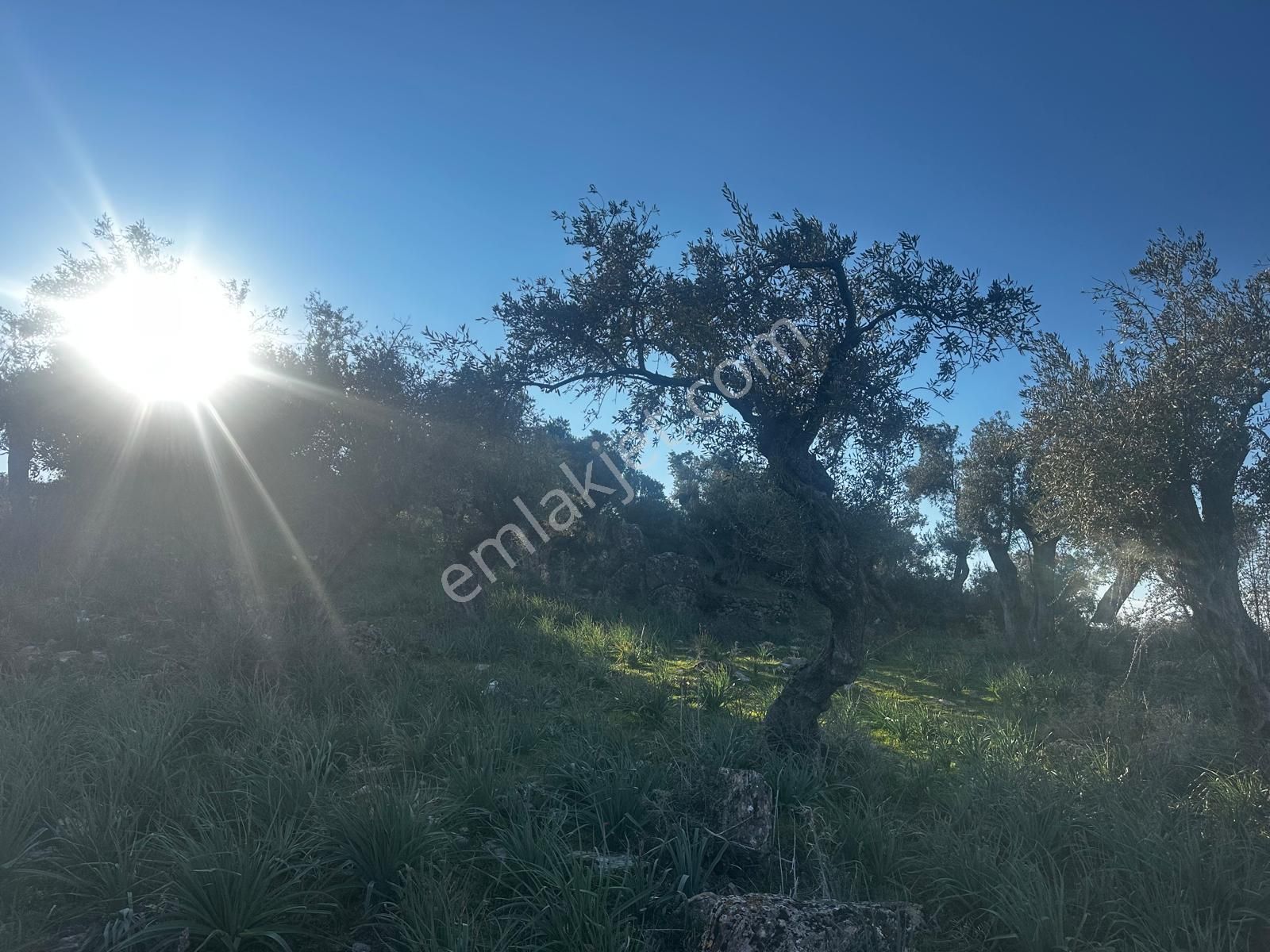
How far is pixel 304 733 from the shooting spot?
588cm

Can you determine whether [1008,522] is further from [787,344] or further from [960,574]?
[787,344]

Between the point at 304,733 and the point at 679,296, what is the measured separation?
199 inches

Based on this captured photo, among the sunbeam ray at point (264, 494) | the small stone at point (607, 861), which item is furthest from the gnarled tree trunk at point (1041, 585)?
the small stone at point (607, 861)

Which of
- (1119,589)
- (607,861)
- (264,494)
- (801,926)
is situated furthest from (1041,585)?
(264,494)

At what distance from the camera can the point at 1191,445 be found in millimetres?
8219

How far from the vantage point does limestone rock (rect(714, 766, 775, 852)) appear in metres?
4.64

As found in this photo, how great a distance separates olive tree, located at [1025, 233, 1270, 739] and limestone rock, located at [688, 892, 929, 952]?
628cm

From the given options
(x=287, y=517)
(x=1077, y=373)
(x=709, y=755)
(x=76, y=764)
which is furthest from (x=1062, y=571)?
(x=76, y=764)

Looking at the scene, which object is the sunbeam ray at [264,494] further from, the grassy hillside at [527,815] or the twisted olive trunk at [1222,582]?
the twisted olive trunk at [1222,582]

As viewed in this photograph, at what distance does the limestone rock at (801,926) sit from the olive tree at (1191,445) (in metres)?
6.28

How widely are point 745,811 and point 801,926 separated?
135cm

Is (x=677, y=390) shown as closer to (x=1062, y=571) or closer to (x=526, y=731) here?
(x=526, y=731)

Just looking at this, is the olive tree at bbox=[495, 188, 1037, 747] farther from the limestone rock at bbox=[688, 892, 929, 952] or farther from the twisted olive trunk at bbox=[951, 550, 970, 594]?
the twisted olive trunk at bbox=[951, 550, 970, 594]

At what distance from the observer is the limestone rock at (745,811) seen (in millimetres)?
4641
